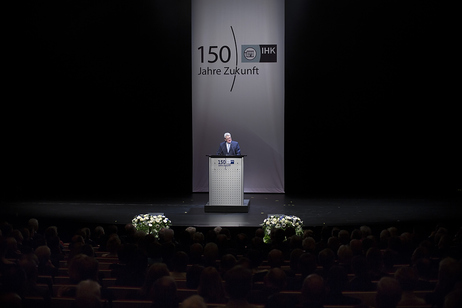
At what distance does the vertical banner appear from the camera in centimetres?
1024

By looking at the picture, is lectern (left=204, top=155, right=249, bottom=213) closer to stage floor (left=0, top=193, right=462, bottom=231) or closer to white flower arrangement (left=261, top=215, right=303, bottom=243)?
stage floor (left=0, top=193, right=462, bottom=231)

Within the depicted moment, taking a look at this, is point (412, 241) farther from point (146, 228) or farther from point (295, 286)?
Result: point (146, 228)

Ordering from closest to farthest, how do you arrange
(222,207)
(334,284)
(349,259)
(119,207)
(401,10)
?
(334,284), (349,259), (222,207), (119,207), (401,10)

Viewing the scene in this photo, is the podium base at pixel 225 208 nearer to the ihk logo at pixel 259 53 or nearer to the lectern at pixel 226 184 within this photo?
the lectern at pixel 226 184

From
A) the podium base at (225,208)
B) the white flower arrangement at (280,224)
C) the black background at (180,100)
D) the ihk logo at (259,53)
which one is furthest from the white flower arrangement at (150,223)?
the ihk logo at (259,53)

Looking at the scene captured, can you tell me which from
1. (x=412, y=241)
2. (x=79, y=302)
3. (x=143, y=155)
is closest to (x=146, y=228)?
(x=412, y=241)

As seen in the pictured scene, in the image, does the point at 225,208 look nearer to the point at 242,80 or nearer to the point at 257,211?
the point at 257,211

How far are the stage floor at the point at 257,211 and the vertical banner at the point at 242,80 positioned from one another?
119cm

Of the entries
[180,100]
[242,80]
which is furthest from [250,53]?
[180,100]

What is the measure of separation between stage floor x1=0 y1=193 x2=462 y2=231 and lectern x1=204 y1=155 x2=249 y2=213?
178mm

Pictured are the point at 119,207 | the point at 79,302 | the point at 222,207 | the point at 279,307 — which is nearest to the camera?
the point at 79,302

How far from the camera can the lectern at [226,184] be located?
7480 mm

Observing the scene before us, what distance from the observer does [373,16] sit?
9898 mm

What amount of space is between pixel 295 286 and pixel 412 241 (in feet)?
4.92
